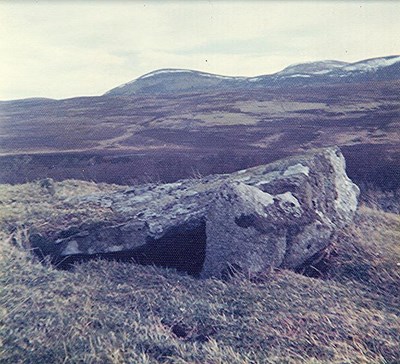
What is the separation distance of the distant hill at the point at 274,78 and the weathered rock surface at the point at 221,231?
70675 millimetres

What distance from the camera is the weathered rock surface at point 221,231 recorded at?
18.9 feet

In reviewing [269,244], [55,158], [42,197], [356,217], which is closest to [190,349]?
[269,244]

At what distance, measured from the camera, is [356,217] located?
7.53 meters

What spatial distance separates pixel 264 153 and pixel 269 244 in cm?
1348

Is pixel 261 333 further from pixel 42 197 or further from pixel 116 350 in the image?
pixel 42 197

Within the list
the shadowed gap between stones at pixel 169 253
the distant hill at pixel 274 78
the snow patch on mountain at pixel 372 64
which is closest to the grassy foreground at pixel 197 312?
the shadowed gap between stones at pixel 169 253

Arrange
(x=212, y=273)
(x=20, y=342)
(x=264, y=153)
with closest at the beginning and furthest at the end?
(x=20, y=342) → (x=212, y=273) → (x=264, y=153)

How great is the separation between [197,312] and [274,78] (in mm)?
89604

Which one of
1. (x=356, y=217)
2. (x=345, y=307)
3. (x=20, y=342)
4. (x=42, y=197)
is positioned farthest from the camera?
(x=42, y=197)

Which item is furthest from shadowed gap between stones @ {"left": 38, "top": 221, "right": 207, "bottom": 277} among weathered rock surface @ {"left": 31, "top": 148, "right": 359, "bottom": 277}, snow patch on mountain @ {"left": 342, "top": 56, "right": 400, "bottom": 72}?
snow patch on mountain @ {"left": 342, "top": 56, "right": 400, "bottom": 72}

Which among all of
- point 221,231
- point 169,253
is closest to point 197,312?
point 221,231

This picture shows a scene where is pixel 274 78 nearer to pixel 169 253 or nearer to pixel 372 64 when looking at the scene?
pixel 372 64

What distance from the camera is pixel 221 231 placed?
584cm

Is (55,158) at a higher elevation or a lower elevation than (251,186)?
lower
